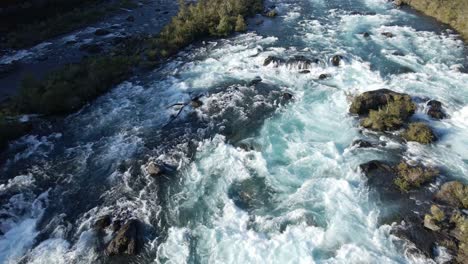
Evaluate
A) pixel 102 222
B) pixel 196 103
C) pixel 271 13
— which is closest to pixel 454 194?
pixel 196 103

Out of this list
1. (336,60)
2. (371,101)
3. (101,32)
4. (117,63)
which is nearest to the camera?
(371,101)

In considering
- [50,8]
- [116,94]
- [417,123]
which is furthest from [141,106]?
[50,8]

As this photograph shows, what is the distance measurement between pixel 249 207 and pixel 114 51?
18693mm

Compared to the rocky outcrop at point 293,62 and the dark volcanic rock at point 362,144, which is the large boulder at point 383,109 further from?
the rocky outcrop at point 293,62

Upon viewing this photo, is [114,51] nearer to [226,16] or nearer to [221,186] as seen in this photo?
[226,16]

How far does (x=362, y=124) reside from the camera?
62.2ft

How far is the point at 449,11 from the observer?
1171 inches

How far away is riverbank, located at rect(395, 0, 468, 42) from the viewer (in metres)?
28.2

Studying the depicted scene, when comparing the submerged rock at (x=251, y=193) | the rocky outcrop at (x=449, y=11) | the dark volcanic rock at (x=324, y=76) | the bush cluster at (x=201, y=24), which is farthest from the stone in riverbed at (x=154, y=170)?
the rocky outcrop at (x=449, y=11)

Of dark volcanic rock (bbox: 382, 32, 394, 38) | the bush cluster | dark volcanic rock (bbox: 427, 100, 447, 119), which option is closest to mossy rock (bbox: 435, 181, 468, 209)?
dark volcanic rock (bbox: 427, 100, 447, 119)

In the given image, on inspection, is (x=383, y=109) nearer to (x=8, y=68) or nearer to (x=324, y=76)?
(x=324, y=76)

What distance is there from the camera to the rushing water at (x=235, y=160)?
1387 cm

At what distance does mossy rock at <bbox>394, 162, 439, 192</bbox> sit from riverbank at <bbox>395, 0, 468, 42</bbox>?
52.6 ft

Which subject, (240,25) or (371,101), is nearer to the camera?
(371,101)
